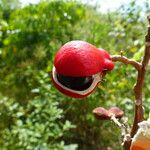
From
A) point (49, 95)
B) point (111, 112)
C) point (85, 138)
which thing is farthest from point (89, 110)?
point (111, 112)

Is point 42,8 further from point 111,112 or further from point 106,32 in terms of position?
point 111,112

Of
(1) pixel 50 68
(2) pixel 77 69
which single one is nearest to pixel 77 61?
(2) pixel 77 69

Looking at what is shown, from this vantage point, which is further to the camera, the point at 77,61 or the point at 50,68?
the point at 50,68

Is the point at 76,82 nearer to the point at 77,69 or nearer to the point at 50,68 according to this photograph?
the point at 77,69

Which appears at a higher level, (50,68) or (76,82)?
(76,82)

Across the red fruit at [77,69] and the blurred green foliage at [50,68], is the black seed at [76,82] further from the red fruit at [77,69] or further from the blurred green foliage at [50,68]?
the blurred green foliage at [50,68]

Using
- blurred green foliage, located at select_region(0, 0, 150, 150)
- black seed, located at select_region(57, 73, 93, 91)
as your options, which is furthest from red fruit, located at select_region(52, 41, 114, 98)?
blurred green foliage, located at select_region(0, 0, 150, 150)
